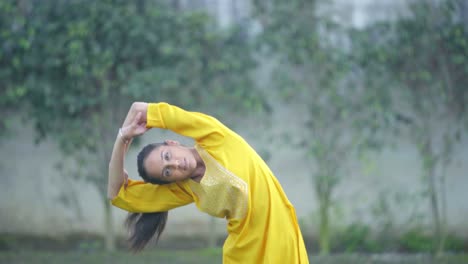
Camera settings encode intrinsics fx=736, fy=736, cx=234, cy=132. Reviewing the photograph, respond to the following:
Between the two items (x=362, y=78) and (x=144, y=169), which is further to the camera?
(x=362, y=78)

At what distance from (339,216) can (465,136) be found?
4.44 feet

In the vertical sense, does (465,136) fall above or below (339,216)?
above

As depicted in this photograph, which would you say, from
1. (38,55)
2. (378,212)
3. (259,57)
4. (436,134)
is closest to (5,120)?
(38,55)

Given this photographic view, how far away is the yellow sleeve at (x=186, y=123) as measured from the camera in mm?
3314

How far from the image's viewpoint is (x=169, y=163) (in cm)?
335

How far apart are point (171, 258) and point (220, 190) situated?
9.82ft

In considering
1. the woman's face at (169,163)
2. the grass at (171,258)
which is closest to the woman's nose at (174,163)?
the woman's face at (169,163)

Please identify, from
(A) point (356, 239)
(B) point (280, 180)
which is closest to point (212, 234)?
(B) point (280, 180)

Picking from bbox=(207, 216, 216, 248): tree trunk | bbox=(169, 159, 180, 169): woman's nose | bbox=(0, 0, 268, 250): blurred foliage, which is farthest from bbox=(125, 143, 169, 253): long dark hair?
bbox=(207, 216, 216, 248): tree trunk

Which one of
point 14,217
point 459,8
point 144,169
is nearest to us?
point 144,169

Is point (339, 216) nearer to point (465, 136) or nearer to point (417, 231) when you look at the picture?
point (417, 231)

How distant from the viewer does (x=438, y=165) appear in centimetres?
683

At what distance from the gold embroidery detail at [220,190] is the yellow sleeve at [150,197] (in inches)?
5.6

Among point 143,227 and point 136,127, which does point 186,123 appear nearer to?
point 136,127
